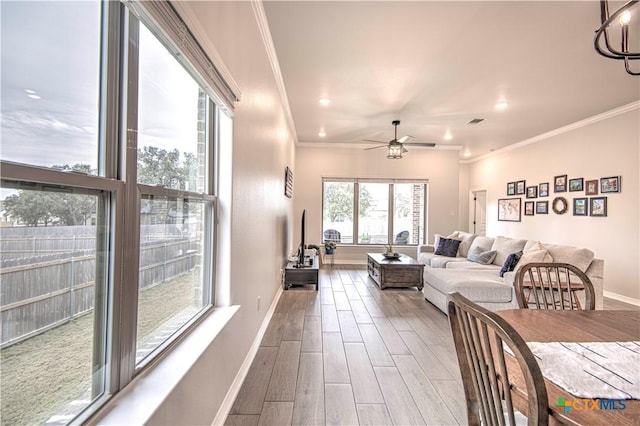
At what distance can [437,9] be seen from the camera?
244 centimetres

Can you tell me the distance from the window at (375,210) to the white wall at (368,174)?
176 mm

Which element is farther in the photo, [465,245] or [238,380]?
[465,245]

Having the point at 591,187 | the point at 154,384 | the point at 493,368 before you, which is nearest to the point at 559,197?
the point at 591,187

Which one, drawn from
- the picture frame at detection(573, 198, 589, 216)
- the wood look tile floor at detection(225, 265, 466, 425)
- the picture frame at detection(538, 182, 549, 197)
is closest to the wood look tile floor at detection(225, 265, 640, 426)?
the wood look tile floor at detection(225, 265, 466, 425)

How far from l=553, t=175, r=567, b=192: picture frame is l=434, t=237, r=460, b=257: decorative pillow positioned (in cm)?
216

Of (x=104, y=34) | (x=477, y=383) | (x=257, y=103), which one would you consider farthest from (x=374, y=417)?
(x=257, y=103)

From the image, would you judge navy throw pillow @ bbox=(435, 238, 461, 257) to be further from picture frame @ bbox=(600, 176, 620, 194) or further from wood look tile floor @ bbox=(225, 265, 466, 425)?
picture frame @ bbox=(600, 176, 620, 194)

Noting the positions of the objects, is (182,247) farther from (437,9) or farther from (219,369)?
(437,9)

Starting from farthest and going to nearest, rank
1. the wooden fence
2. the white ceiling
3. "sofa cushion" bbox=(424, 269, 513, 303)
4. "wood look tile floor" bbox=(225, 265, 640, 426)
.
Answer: "sofa cushion" bbox=(424, 269, 513, 303) → the white ceiling → "wood look tile floor" bbox=(225, 265, 640, 426) → the wooden fence

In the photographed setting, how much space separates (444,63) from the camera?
3307mm

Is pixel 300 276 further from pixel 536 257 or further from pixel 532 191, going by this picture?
pixel 532 191

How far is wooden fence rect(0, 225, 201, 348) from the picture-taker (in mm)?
618

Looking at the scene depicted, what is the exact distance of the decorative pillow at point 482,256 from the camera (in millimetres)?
4996

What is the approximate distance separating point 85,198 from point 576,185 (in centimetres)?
701
